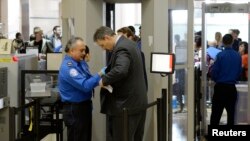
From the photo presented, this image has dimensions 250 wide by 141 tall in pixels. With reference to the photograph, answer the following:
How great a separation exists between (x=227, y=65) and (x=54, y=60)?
94.5 inches

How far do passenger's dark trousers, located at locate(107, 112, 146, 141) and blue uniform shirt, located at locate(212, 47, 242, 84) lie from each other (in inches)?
101

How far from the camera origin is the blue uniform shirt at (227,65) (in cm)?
640

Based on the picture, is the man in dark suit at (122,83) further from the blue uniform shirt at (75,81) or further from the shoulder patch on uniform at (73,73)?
the shoulder patch on uniform at (73,73)

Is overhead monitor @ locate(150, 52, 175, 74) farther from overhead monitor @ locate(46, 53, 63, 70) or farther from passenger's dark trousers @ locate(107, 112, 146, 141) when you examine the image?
overhead monitor @ locate(46, 53, 63, 70)

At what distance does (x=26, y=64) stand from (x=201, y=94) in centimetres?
261

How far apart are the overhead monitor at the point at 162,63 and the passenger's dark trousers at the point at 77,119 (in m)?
0.73

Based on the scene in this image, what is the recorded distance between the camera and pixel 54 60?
21.3 ft

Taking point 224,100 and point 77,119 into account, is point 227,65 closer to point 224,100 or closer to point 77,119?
point 224,100

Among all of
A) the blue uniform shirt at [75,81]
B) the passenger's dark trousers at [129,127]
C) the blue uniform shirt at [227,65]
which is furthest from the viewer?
the blue uniform shirt at [227,65]

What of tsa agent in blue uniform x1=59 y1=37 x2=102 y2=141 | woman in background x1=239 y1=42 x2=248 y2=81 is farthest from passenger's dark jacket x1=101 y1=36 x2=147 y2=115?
woman in background x1=239 y1=42 x2=248 y2=81

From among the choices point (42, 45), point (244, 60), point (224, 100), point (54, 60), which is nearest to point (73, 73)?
point (54, 60)

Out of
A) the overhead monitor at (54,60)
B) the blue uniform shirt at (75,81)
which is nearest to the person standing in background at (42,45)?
the overhead monitor at (54,60)

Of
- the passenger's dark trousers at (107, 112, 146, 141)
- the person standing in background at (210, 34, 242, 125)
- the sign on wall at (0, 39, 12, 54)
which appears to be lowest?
the passenger's dark trousers at (107, 112, 146, 141)

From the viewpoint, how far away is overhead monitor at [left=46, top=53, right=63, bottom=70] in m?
6.45
